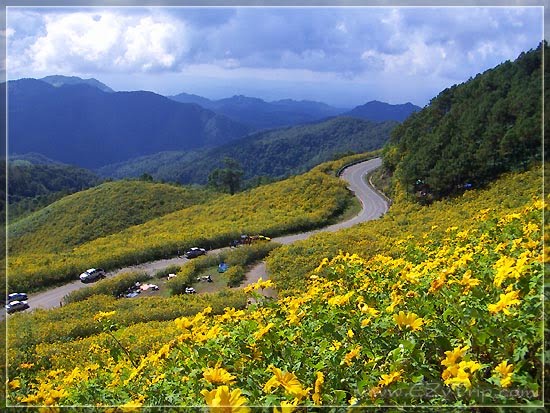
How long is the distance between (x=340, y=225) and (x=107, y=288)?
642 inches

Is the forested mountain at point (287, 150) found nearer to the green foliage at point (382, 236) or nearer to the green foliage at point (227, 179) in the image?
the green foliage at point (227, 179)

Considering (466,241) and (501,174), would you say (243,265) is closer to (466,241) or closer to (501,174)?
(501,174)

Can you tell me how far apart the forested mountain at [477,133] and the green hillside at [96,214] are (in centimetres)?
2295

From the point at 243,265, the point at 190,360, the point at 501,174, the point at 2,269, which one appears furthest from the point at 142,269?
the point at 190,360

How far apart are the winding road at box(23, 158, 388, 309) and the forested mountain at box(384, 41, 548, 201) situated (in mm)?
3305

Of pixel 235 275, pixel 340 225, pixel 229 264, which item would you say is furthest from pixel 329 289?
pixel 340 225

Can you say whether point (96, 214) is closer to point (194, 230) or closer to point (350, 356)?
point (194, 230)

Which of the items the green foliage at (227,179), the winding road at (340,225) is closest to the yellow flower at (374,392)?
the winding road at (340,225)

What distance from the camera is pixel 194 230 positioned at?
29.1 m

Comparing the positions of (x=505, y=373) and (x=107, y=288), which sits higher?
(x=505, y=373)

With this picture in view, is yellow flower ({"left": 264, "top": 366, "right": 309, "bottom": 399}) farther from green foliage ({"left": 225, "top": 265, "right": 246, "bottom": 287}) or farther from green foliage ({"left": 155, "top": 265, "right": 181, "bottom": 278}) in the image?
green foliage ({"left": 155, "top": 265, "right": 181, "bottom": 278})

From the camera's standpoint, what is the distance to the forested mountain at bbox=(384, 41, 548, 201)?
1076 centimetres

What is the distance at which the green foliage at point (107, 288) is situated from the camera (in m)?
17.9

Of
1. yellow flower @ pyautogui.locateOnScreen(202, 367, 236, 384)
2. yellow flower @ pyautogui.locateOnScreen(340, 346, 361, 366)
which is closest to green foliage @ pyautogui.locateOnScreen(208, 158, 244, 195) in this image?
yellow flower @ pyautogui.locateOnScreen(340, 346, 361, 366)
